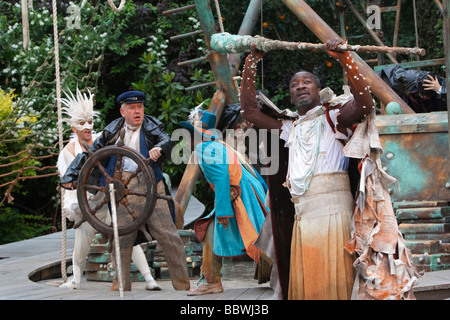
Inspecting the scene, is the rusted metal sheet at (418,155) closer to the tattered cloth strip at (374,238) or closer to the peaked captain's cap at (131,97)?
the peaked captain's cap at (131,97)

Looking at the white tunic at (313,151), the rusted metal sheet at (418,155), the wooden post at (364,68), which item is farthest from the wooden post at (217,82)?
the white tunic at (313,151)

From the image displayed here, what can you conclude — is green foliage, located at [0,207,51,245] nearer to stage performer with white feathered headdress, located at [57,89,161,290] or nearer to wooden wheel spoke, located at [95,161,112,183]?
stage performer with white feathered headdress, located at [57,89,161,290]

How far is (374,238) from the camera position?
423 cm

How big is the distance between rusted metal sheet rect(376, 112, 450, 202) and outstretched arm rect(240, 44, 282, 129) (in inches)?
95.2

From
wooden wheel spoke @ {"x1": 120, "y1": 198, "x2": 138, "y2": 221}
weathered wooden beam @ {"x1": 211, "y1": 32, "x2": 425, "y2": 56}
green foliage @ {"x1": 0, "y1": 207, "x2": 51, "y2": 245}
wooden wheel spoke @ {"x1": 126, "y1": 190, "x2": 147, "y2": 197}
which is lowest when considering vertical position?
green foliage @ {"x1": 0, "y1": 207, "x2": 51, "y2": 245}

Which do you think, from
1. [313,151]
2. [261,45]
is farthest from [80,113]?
[313,151]

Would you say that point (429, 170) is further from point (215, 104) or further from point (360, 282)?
point (360, 282)

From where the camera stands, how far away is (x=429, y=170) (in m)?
6.76

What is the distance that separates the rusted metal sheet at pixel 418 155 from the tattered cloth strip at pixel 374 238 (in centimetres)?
255

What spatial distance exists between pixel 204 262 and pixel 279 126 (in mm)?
1400

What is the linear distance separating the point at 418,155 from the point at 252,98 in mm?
2645

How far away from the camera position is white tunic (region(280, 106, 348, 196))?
176 inches

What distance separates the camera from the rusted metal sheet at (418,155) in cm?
673

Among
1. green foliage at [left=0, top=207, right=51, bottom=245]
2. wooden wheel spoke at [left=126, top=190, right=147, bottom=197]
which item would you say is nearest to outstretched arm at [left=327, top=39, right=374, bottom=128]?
wooden wheel spoke at [left=126, top=190, right=147, bottom=197]
